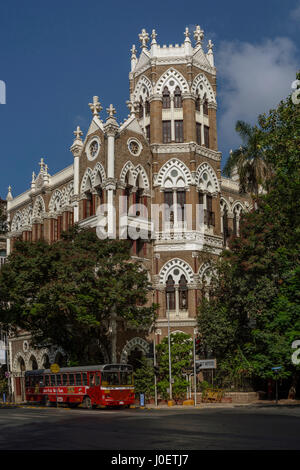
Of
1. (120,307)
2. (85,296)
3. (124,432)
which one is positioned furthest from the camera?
(120,307)

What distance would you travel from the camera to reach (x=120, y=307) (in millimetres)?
37812

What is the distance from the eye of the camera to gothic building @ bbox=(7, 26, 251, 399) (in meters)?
43.7

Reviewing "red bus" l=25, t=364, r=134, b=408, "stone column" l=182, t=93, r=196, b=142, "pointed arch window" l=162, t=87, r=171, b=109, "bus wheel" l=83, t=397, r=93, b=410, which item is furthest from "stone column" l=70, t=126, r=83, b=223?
"bus wheel" l=83, t=397, r=93, b=410

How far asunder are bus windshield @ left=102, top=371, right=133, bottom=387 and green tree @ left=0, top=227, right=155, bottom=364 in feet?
10.9

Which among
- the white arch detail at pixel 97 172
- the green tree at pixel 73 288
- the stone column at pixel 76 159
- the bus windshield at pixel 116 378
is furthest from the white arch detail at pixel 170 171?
the bus windshield at pixel 116 378

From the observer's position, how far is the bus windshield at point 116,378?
33.6 meters

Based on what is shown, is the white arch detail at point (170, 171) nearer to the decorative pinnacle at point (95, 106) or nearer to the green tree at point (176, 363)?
the decorative pinnacle at point (95, 106)

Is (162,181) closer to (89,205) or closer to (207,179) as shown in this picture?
(207,179)

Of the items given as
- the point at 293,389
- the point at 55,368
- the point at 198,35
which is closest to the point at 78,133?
the point at 198,35

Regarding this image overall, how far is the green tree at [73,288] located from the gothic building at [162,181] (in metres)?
3.23
